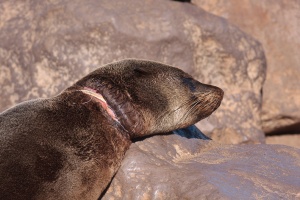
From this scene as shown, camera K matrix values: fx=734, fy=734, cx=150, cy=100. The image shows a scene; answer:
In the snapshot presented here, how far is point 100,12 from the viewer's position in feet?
23.3

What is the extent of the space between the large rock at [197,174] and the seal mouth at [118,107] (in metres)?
0.16

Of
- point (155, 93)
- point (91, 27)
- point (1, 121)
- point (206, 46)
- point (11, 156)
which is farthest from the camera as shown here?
point (206, 46)

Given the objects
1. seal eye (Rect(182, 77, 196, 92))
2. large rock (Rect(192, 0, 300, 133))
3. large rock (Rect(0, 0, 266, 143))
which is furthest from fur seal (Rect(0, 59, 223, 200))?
large rock (Rect(192, 0, 300, 133))

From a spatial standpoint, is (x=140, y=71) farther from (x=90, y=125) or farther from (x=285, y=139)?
(x=285, y=139)

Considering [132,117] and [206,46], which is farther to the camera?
[206,46]

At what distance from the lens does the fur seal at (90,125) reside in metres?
4.18

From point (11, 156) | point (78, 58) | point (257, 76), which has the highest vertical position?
point (11, 156)

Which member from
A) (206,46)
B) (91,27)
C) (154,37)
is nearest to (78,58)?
(91,27)

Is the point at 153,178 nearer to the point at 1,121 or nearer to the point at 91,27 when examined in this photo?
the point at 1,121

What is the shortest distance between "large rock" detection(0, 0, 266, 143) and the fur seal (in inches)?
81.0

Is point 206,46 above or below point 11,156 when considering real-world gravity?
below

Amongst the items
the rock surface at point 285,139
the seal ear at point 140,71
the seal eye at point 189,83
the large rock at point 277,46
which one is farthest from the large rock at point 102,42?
the seal ear at point 140,71

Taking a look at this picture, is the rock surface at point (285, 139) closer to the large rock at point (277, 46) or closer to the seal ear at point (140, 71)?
the large rock at point (277, 46)

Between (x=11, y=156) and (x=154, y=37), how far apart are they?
3226 millimetres
